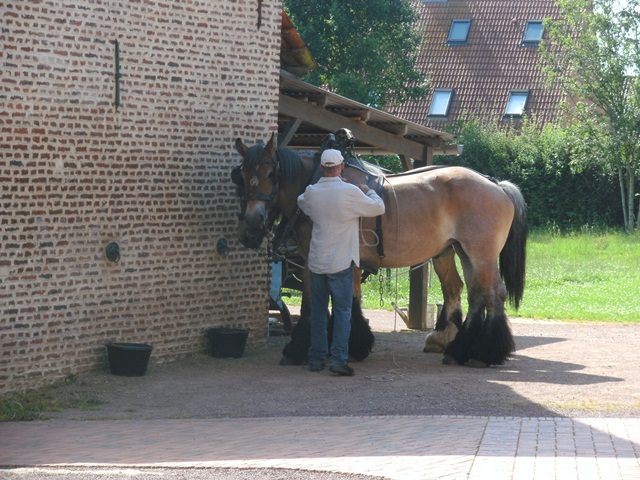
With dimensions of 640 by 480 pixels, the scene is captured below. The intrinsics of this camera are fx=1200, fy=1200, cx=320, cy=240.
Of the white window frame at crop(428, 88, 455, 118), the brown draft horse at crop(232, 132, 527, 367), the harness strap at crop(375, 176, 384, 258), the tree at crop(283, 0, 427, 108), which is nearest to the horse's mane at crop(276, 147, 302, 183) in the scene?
the brown draft horse at crop(232, 132, 527, 367)

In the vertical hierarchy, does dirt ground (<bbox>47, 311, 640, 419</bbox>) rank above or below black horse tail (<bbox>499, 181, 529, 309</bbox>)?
below

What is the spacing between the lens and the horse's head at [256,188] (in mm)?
11570

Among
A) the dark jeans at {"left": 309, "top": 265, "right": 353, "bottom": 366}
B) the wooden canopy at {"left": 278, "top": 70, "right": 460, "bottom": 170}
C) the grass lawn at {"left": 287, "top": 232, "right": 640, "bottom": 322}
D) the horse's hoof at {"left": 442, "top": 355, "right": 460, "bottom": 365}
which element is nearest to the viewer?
the dark jeans at {"left": 309, "top": 265, "right": 353, "bottom": 366}

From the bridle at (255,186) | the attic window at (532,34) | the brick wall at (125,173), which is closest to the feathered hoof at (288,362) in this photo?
the brick wall at (125,173)

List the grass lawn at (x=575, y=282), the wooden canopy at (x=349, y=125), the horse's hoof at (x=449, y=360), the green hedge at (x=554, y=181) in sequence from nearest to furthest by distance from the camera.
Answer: the horse's hoof at (x=449, y=360) < the wooden canopy at (x=349, y=125) < the grass lawn at (x=575, y=282) < the green hedge at (x=554, y=181)

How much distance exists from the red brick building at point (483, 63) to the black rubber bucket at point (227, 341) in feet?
90.7

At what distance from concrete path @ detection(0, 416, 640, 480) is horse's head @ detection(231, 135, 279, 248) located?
2.96 metres

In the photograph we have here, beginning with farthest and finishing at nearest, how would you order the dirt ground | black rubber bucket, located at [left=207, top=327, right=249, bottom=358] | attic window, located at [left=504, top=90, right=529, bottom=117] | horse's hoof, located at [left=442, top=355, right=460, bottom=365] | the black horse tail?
1. attic window, located at [left=504, top=90, right=529, bottom=117]
2. the black horse tail
3. black rubber bucket, located at [left=207, top=327, right=249, bottom=358]
4. horse's hoof, located at [left=442, top=355, right=460, bottom=365]
5. the dirt ground

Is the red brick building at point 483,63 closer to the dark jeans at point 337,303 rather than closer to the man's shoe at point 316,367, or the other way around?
the man's shoe at point 316,367

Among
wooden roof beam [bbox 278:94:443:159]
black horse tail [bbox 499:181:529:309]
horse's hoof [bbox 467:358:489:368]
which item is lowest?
horse's hoof [bbox 467:358:489:368]

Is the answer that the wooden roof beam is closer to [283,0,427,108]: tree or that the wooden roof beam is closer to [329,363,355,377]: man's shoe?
[329,363,355,377]: man's shoe

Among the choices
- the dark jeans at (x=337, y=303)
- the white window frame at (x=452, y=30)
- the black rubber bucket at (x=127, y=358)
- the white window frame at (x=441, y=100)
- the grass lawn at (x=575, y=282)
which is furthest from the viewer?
the white window frame at (x=452, y=30)

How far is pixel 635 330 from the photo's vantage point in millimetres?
15648

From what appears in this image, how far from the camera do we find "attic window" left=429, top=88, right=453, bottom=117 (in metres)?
40.9
